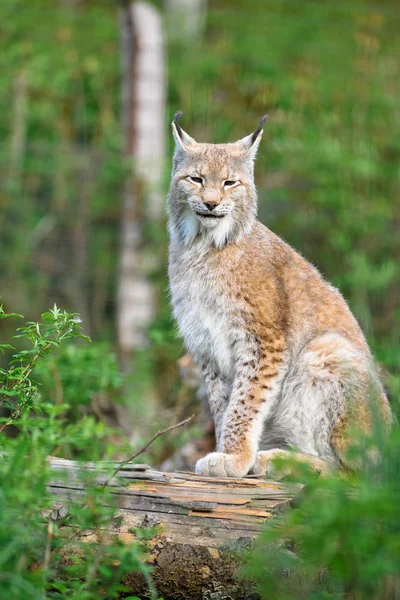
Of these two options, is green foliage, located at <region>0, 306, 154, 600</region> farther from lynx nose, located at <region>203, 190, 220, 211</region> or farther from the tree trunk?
the tree trunk

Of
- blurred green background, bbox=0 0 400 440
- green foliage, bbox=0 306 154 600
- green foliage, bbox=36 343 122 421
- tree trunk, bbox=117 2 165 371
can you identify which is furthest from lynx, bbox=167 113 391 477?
tree trunk, bbox=117 2 165 371

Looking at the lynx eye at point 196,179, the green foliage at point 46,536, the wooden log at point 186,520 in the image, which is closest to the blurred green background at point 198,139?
the lynx eye at point 196,179

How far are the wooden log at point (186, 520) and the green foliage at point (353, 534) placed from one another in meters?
0.54

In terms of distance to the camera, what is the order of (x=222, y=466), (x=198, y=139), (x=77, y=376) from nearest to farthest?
(x=222, y=466), (x=77, y=376), (x=198, y=139)

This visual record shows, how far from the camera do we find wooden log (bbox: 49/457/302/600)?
3.86 m

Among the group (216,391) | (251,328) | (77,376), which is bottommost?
(77,376)

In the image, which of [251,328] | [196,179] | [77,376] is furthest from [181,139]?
[77,376]

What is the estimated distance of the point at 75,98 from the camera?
13672 mm

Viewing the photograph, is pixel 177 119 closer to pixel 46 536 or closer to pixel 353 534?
pixel 46 536

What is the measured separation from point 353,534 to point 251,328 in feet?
8.51

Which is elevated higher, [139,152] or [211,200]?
[211,200]

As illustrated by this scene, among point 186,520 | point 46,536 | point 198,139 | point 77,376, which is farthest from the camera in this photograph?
point 198,139

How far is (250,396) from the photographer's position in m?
5.36

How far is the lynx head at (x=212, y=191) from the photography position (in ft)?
18.2
